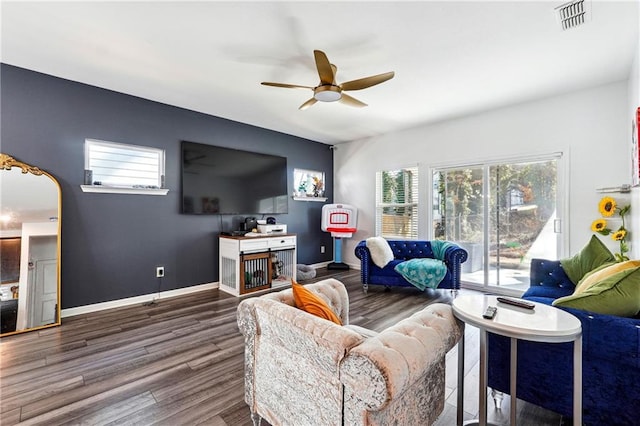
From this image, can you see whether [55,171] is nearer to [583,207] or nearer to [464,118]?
[464,118]

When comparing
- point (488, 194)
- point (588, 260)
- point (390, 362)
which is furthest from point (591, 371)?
point (488, 194)

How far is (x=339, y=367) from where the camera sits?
42.4 inches

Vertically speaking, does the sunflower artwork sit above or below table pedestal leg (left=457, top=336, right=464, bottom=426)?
above

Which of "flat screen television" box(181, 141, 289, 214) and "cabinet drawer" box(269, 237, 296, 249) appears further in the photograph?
"cabinet drawer" box(269, 237, 296, 249)

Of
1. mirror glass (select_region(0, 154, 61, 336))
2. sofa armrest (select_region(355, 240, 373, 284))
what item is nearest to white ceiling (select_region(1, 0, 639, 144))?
mirror glass (select_region(0, 154, 61, 336))

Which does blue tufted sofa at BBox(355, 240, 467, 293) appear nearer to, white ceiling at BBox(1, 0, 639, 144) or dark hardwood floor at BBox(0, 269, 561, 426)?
dark hardwood floor at BBox(0, 269, 561, 426)

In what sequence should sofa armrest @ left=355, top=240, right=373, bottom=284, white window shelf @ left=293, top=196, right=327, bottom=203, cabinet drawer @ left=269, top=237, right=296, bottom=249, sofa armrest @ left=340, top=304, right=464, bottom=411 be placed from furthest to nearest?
white window shelf @ left=293, top=196, right=327, bottom=203
cabinet drawer @ left=269, top=237, right=296, bottom=249
sofa armrest @ left=355, top=240, right=373, bottom=284
sofa armrest @ left=340, top=304, right=464, bottom=411

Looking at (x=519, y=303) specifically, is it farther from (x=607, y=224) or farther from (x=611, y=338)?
(x=607, y=224)

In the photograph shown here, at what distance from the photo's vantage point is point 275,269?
15.5 feet

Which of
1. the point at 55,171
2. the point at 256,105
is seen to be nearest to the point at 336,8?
the point at 256,105

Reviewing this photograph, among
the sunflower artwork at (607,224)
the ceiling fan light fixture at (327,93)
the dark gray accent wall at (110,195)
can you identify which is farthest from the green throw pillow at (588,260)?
the dark gray accent wall at (110,195)

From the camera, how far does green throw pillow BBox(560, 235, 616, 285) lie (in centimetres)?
256

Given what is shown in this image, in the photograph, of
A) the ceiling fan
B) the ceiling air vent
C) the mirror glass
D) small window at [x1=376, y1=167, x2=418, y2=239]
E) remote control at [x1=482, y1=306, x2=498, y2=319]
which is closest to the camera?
remote control at [x1=482, y1=306, x2=498, y2=319]

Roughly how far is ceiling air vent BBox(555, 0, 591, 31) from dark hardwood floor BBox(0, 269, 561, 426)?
277 cm
